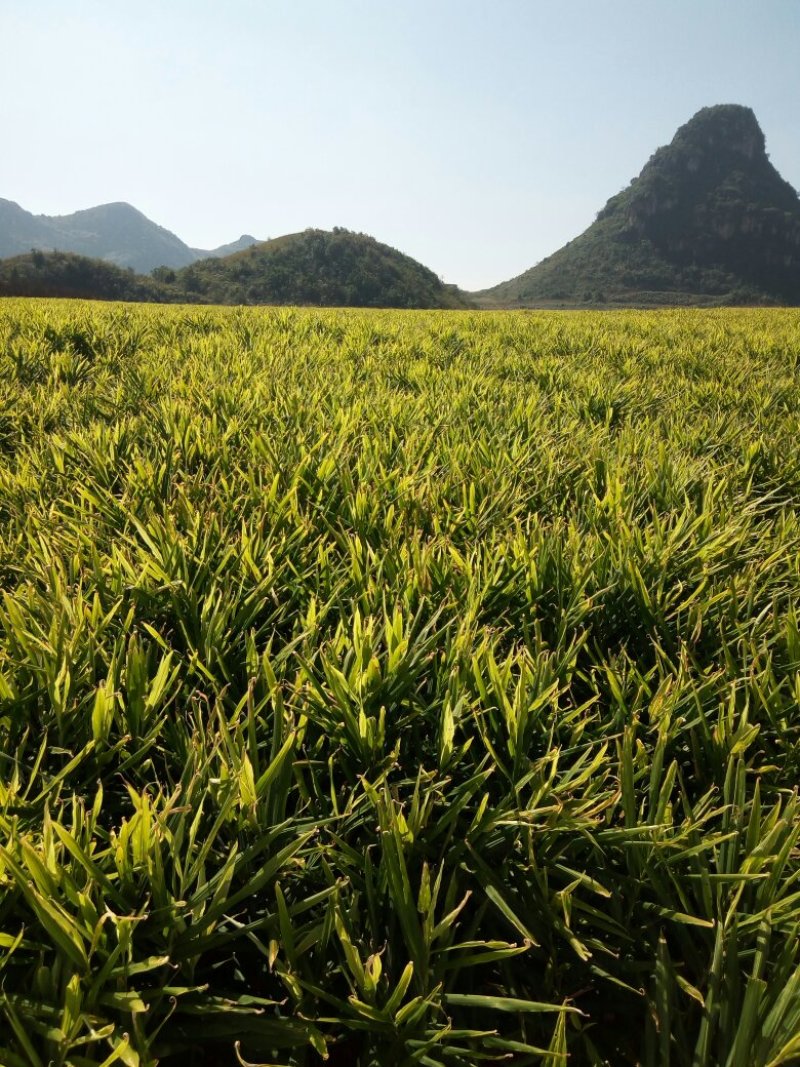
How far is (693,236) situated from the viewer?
136 m

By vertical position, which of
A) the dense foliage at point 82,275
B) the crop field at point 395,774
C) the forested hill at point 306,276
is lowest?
the crop field at point 395,774

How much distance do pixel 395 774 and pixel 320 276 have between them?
319 ft

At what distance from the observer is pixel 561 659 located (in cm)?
131

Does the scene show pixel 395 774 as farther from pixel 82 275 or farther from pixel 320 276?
pixel 320 276

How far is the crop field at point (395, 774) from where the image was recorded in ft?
2.47

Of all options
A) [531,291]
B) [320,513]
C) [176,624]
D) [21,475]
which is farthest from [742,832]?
[531,291]

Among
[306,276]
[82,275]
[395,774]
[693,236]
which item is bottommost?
[395,774]

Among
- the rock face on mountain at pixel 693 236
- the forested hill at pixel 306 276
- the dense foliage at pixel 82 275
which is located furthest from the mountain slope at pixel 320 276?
the rock face on mountain at pixel 693 236

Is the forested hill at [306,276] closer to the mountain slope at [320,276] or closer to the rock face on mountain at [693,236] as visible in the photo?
the mountain slope at [320,276]

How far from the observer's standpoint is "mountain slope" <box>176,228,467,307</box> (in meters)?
83.2

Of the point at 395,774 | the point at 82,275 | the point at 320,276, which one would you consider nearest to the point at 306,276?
the point at 320,276

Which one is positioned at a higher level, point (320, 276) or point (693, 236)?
point (693, 236)

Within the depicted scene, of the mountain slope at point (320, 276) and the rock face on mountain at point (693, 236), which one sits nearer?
the mountain slope at point (320, 276)

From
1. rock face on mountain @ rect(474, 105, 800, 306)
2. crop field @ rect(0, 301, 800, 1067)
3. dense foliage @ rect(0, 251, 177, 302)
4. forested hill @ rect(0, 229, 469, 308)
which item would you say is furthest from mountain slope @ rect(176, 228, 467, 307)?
crop field @ rect(0, 301, 800, 1067)
